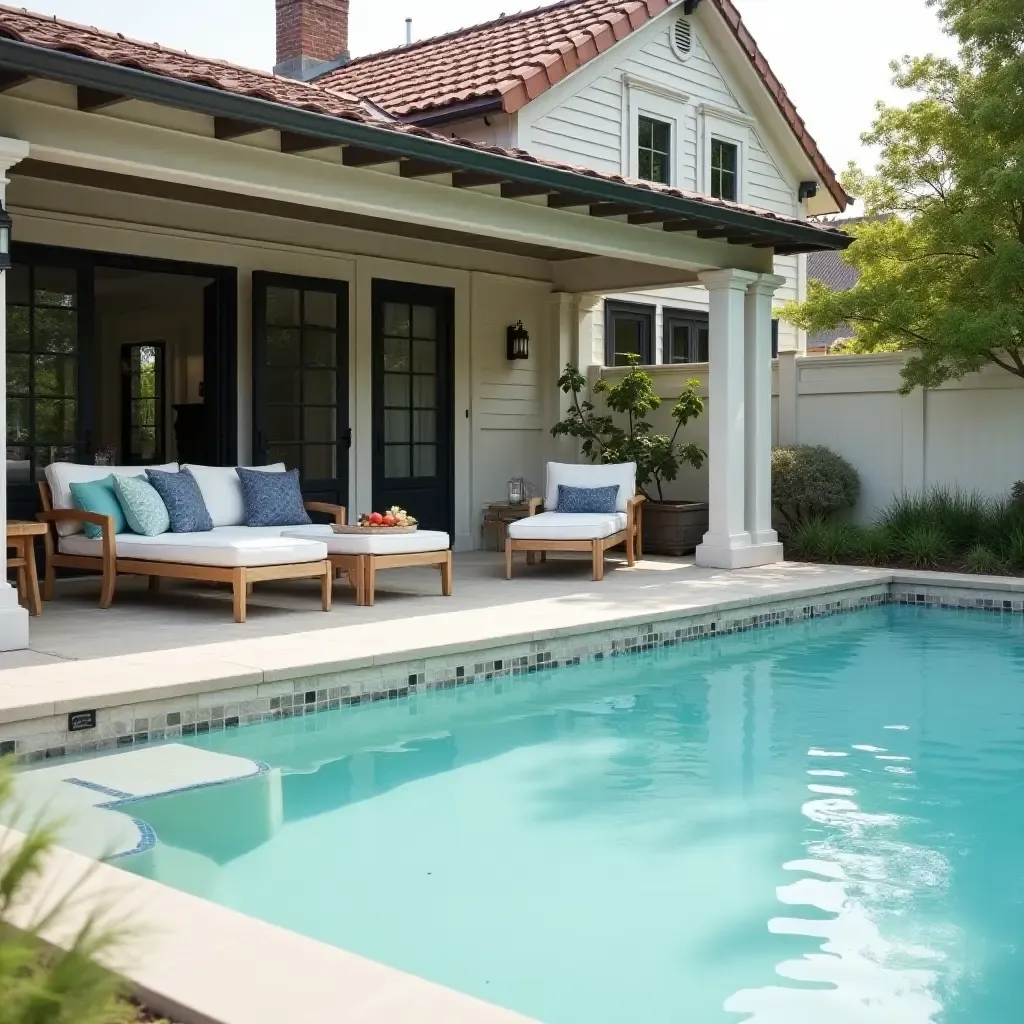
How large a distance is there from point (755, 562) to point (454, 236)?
365 cm

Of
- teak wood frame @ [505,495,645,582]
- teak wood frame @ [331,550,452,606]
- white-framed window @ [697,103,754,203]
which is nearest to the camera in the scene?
teak wood frame @ [331,550,452,606]

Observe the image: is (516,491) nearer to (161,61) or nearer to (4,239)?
(161,61)

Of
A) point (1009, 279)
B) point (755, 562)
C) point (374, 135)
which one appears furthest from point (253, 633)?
point (1009, 279)

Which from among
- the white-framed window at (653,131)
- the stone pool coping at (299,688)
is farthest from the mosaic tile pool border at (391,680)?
the white-framed window at (653,131)

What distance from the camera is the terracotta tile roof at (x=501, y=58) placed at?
1141 cm

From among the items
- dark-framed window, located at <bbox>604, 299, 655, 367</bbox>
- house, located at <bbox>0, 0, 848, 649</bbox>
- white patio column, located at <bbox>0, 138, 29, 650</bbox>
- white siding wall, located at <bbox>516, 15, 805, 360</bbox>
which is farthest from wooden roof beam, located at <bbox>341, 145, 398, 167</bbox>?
dark-framed window, located at <bbox>604, 299, 655, 367</bbox>

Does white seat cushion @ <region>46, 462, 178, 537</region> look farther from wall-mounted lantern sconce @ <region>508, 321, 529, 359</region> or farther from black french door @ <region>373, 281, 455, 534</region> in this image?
wall-mounted lantern sconce @ <region>508, 321, 529, 359</region>

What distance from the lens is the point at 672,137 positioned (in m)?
13.5

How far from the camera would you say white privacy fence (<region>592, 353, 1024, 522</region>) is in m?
10.5

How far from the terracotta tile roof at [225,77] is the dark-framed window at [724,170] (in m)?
4.42

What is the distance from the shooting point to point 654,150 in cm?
1333

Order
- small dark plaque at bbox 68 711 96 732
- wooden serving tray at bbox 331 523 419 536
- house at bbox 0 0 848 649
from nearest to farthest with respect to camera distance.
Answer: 1. small dark plaque at bbox 68 711 96 732
2. house at bbox 0 0 848 649
3. wooden serving tray at bbox 331 523 419 536

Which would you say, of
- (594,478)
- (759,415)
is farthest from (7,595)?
(759,415)

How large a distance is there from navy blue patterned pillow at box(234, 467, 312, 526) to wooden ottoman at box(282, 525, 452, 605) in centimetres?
48
